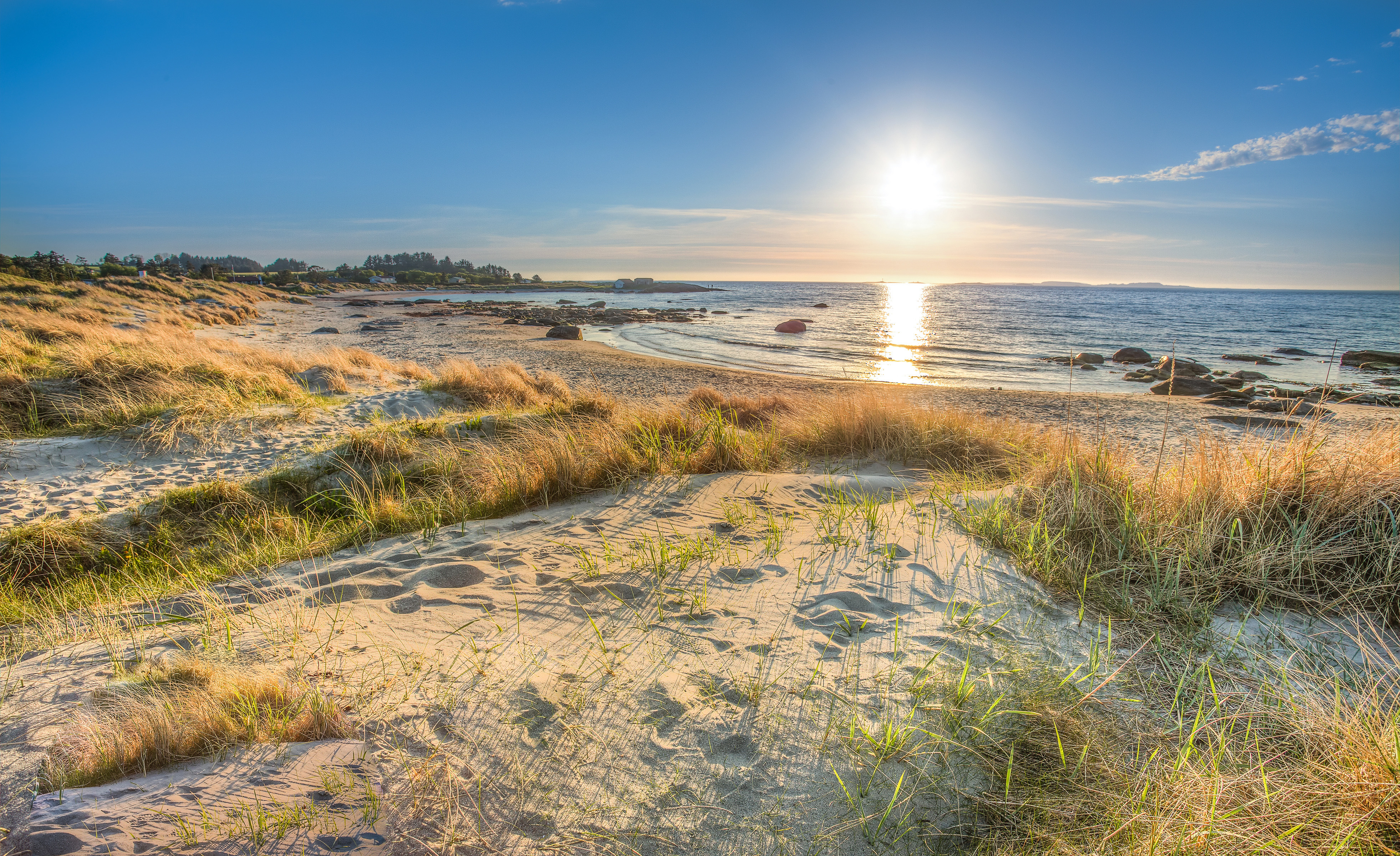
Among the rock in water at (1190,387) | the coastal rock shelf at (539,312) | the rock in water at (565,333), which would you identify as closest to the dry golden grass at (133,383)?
the rock in water at (565,333)

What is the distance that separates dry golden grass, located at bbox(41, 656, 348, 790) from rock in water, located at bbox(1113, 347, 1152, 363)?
30.2m

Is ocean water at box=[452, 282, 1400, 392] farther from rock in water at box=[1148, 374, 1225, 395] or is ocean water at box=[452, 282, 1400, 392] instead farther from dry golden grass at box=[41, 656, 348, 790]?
dry golden grass at box=[41, 656, 348, 790]

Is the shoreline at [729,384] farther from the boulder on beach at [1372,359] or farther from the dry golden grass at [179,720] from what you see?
the boulder on beach at [1372,359]

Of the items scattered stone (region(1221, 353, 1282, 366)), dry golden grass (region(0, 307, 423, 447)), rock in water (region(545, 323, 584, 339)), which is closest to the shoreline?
rock in water (region(545, 323, 584, 339))

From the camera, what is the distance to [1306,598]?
3.44m

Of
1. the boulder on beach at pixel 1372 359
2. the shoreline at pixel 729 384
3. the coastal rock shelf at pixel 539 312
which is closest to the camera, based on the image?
the shoreline at pixel 729 384

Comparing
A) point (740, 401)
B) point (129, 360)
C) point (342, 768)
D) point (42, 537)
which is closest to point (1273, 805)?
point (342, 768)

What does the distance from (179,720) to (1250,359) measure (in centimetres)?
3490

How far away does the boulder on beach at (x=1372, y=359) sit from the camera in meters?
22.7

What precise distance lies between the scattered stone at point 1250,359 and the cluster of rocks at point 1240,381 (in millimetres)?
37

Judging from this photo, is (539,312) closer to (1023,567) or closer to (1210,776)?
(1023,567)

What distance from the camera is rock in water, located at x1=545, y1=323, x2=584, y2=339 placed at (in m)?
29.8

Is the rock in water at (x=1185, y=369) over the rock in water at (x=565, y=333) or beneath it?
beneath

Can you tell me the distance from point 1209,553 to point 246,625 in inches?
234
